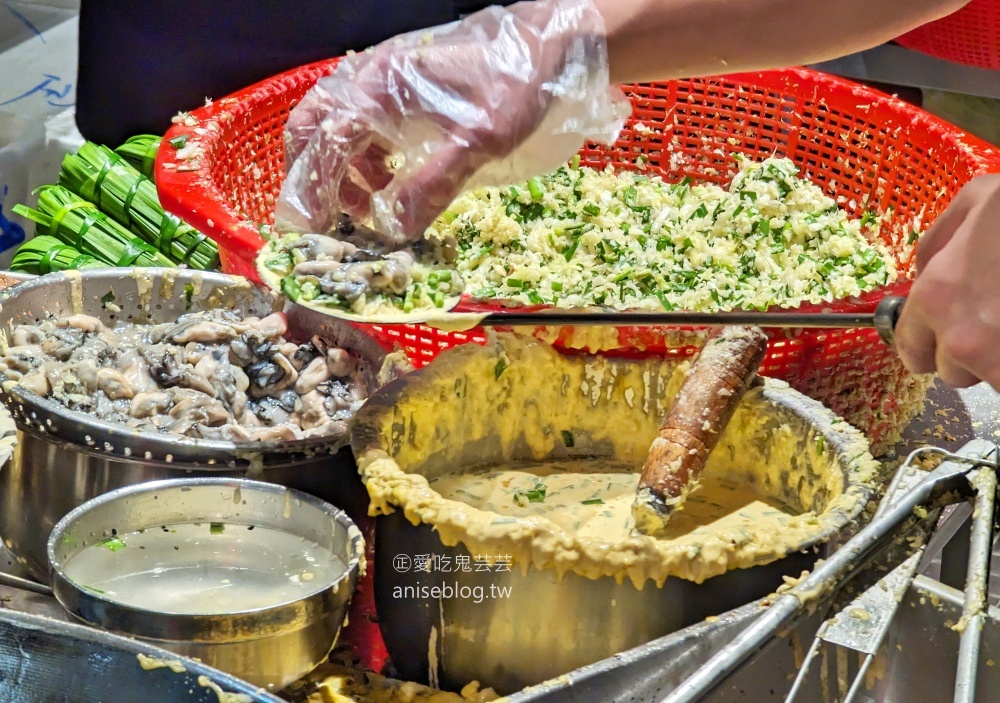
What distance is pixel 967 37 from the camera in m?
2.70

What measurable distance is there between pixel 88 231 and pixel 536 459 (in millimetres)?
1411

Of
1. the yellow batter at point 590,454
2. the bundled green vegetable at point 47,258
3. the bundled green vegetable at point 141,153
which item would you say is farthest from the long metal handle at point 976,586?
the bundled green vegetable at point 141,153

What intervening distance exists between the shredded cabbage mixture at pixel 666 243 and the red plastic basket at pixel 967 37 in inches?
27.2

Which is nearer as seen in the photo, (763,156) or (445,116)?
(445,116)

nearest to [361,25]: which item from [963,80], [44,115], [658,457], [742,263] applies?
[44,115]

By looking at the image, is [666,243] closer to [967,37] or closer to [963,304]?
[963,304]

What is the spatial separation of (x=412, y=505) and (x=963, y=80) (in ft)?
Result: 7.65

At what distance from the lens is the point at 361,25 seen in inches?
112

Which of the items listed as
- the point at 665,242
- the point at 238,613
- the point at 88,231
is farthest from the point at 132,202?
the point at 238,613

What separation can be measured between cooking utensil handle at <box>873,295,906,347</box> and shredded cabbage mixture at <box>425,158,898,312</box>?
0.61 metres

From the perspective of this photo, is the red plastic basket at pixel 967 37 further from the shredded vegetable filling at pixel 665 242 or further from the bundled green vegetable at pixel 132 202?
the bundled green vegetable at pixel 132 202

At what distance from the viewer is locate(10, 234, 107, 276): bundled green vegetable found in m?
2.37

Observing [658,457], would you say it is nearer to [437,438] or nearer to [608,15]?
[437,438]

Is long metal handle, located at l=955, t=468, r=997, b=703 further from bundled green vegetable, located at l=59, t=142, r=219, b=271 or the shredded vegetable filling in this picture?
bundled green vegetable, located at l=59, t=142, r=219, b=271
